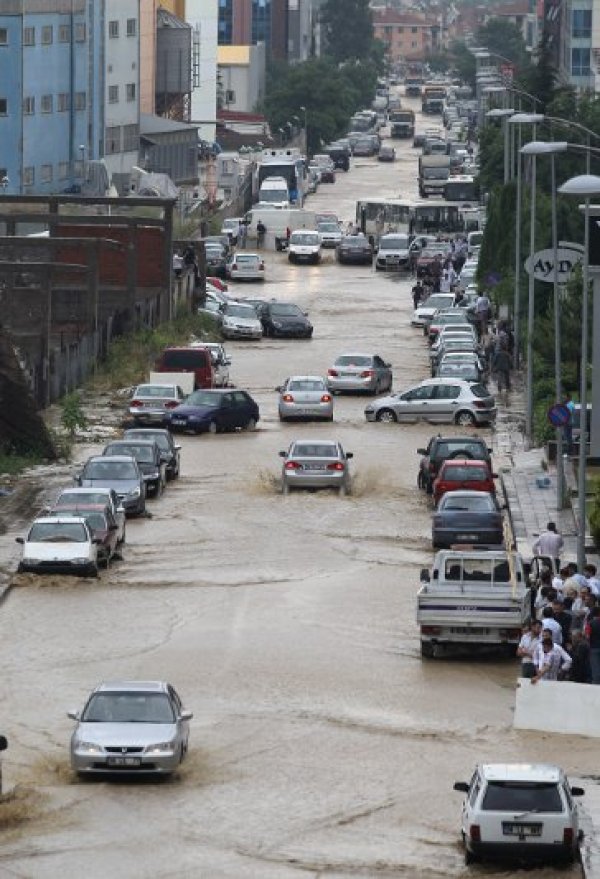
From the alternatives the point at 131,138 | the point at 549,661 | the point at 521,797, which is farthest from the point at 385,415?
the point at 131,138

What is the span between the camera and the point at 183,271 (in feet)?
289

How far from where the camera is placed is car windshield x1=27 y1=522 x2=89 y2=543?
141ft

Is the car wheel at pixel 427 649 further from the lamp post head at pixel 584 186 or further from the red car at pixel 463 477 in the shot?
the red car at pixel 463 477

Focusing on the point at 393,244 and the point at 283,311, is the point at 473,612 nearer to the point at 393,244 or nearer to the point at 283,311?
the point at 283,311

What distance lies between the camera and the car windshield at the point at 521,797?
1041 inches

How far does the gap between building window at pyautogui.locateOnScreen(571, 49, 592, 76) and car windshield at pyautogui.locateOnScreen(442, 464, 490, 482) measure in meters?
136

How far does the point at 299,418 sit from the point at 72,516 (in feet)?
67.2

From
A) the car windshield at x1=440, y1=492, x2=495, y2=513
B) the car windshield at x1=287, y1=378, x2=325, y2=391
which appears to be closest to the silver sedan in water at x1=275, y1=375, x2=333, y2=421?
the car windshield at x1=287, y1=378, x2=325, y2=391

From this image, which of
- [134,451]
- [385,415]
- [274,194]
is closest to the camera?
[134,451]

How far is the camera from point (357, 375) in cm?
6975

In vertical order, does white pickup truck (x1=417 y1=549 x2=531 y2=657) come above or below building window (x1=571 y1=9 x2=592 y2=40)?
below

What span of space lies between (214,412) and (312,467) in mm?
9466

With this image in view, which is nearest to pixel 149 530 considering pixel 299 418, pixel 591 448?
pixel 591 448

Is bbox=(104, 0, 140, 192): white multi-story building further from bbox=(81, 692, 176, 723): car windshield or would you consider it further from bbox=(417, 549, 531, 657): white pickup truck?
bbox=(81, 692, 176, 723): car windshield
